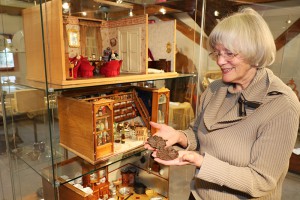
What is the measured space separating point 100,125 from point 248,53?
0.61 metres

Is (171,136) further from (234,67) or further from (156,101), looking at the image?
(234,67)

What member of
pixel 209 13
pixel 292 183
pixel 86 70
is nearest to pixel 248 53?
pixel 86 70

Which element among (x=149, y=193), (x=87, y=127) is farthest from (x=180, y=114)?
(x=87, y=127)

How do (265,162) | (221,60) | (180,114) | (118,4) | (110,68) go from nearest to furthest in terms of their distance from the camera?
(265,162) → (221,60) → (110,68) → (118,4) → (180,114)

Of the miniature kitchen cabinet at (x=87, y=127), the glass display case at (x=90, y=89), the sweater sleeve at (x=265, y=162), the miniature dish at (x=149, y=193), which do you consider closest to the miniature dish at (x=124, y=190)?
the glass display case at (x=90, y=89)

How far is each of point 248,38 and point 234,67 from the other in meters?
0.11

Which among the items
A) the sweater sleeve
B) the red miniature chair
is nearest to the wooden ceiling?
the red miniature chair

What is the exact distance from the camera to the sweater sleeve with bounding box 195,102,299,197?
2.46 feet

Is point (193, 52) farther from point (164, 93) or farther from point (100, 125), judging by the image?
point (100, 125)

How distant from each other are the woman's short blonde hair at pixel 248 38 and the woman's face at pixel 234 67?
2cm

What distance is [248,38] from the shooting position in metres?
0.81

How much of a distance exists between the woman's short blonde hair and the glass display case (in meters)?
0.38

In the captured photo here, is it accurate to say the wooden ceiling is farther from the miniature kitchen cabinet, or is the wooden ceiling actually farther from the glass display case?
the miniature kitchen cabinet

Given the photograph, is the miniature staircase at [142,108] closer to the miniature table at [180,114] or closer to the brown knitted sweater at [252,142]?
the miniature table at [180,114]
